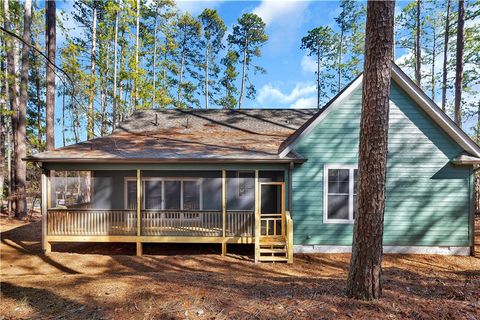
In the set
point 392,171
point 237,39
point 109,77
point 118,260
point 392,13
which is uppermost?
point 237,39

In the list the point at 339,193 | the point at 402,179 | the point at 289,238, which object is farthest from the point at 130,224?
the point at 402,179

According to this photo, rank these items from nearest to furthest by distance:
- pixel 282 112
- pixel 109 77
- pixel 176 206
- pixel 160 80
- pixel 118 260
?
pixel 118 260 < pixel 176 206 < pixel 282 112 < pixel 109 77 < pixel 160 80

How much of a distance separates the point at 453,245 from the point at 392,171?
313cm

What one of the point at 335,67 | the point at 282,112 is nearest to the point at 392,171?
the point at 282,112

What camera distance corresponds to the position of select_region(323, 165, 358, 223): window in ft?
28.6

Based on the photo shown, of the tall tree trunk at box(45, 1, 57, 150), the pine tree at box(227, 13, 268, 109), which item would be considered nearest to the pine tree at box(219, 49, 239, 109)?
the pine tree at box(227, 13, 268, 109)

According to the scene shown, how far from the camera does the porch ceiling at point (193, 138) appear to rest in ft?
28.1

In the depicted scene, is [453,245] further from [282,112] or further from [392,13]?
[282,112]

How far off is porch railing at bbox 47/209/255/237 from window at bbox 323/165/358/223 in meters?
2.63

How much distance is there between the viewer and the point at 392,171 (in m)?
8.67

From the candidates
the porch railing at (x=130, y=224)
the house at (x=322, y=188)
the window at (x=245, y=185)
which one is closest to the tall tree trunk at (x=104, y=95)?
the house at (x=322, y=188)

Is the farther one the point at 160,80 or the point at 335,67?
the point at 335,67

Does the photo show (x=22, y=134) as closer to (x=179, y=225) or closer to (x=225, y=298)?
(x=179, y=225)

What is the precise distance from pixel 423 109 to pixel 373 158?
6547 millimetres
